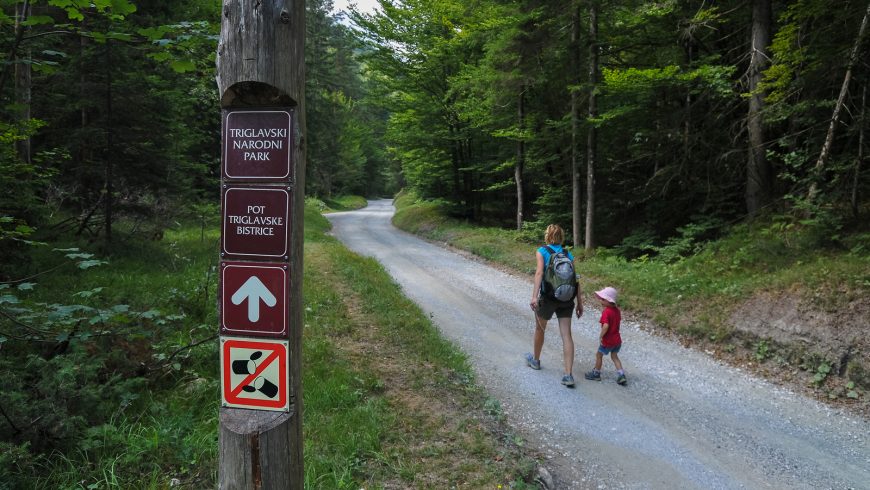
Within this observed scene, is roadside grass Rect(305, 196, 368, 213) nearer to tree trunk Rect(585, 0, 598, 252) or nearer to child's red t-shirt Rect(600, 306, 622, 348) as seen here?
tree trunk Rect(585, 0, 598, 252)

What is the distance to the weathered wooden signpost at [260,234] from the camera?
2047 mm

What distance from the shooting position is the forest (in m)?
3.97

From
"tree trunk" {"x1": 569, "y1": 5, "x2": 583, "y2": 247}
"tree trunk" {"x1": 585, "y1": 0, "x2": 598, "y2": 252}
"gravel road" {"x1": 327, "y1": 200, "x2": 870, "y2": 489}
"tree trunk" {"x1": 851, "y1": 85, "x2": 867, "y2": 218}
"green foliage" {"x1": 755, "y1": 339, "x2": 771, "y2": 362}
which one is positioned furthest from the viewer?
"tree trunk" {"x1": 569, "y1": 5, "x2": 583, "y2": 247}

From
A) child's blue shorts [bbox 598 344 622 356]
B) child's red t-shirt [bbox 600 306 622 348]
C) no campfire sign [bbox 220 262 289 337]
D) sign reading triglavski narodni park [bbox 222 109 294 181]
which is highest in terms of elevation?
sign reading triglavski narodni park [bbox 222 109 294 181]

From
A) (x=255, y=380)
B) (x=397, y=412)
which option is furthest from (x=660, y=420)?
(x=255, y=380)

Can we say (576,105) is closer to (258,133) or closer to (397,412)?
(397,412)

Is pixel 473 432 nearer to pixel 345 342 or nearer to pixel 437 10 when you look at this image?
Result: pixel 345 342

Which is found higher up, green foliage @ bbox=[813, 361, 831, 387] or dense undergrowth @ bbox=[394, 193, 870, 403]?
dense undergrowth @ bbox=[394, 193, 870, 403]

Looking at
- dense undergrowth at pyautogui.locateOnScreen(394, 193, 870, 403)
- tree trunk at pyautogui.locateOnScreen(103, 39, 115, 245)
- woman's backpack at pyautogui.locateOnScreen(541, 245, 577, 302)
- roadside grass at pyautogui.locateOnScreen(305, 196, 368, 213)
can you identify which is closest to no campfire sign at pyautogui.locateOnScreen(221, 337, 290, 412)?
woman's backpack at pyautogui.locateOnScreen(541, 245, 577, 302)

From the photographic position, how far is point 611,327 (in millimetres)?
5945

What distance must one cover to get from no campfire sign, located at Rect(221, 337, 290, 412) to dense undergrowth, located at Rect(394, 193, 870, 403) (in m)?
Answer: 6.37

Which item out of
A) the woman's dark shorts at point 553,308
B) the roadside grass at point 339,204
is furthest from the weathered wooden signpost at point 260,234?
the roadside grass at point 339,204

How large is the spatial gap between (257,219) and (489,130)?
1827 cm

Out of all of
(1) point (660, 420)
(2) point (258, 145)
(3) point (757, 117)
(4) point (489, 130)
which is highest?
(4) point (489, 130)
